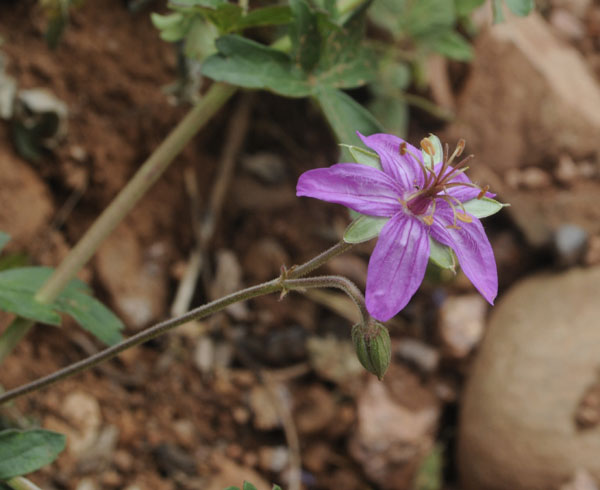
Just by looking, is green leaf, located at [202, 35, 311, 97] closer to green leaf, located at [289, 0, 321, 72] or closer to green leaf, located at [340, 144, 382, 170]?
green leaf, located at [289, 0, 321, 72]

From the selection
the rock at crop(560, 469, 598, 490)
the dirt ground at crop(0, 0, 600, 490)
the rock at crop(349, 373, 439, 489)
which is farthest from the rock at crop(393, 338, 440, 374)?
the rock at crop(560, 469, 598, 490)

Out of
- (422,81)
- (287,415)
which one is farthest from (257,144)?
(287,415)

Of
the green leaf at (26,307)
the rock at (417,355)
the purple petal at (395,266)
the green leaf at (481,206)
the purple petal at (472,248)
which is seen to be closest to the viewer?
the purple petal at (395,266)

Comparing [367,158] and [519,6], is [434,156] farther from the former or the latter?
[519,6]

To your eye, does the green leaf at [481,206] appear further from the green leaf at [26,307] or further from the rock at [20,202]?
the rock at [20,202]

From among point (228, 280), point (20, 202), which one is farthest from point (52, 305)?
point (228, 280)

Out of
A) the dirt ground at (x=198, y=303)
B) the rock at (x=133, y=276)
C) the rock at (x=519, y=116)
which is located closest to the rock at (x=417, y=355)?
the dirt ground at (x=198, y=303)

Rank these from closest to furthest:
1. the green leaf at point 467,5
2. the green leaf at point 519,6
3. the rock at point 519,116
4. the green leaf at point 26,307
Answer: the green leaf at point 26,307, the green leaf at point 519,6, the green leaf at point 467,5, the rock at point 519,116
